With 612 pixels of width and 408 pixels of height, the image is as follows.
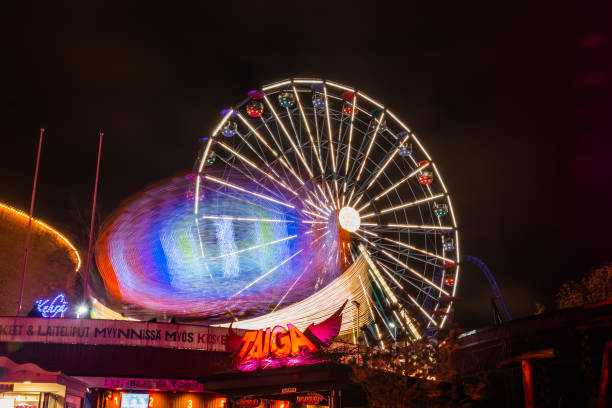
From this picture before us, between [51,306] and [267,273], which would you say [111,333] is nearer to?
[51,306]

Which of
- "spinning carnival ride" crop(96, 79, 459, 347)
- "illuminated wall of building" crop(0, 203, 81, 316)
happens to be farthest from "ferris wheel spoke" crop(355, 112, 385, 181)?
"illuminated wall of building" crop(0, 203, 81, 316)

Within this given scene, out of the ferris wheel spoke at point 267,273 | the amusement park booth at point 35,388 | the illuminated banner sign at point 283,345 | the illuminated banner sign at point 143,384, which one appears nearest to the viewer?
the illuminated banner sign at point 283,345

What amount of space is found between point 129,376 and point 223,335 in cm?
437

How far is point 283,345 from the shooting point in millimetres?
18984

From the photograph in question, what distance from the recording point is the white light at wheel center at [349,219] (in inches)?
1093

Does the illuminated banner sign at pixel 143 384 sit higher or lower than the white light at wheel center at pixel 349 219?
lower

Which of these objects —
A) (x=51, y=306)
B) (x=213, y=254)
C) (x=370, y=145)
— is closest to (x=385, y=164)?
(x=370, y=145)

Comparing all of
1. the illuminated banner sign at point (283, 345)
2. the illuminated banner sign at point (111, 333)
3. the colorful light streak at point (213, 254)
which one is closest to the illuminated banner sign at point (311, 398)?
the illuminated banner sign at point (283, 345)

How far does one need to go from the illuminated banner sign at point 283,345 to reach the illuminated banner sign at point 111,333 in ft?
16.8

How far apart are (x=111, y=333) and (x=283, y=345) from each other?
A: 34.0 ft

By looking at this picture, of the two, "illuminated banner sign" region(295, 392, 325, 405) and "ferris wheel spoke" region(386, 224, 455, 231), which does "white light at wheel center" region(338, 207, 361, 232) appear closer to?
"ferris wheel spoke" region(386, 224, 455, 231)

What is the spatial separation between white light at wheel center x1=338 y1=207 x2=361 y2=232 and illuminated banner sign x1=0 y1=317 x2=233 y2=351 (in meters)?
7.39

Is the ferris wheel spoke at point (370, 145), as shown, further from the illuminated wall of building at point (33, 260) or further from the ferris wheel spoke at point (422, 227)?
the illuminated wall of building at point (33, 260)

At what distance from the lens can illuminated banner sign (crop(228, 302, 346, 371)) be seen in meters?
18.6
